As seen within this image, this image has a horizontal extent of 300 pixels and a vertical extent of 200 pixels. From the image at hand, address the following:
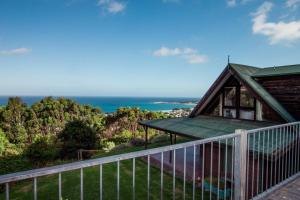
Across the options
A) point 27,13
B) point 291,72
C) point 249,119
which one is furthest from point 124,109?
point 291,72

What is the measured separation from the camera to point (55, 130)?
34.0 meters

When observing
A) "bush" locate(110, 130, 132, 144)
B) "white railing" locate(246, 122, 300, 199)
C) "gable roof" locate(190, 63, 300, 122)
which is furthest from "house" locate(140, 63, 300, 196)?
"bush" locate(110, 130, 132, 144)

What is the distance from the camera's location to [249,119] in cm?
943

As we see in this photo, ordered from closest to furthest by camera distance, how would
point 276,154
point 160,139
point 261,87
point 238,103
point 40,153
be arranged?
point 276,154, point 261,87, point 238,103, point 40,153, point 160,139

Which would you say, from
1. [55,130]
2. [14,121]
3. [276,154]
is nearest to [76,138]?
A: [276,154]

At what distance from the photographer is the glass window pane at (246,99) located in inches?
370

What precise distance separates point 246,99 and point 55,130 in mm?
31473

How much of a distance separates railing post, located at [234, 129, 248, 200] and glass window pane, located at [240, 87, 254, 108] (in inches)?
278

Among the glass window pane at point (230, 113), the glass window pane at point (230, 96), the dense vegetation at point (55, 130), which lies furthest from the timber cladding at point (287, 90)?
the dense vegetation at point (55, 130)

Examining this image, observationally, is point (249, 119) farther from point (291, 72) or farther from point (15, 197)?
point (15, 197)

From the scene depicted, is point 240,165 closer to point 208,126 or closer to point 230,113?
point 208,126

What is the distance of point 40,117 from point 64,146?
764 inches

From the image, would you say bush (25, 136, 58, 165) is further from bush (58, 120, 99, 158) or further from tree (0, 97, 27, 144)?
tree (0, 97, 27, 144)

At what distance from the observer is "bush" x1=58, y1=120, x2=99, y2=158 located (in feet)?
54.0
